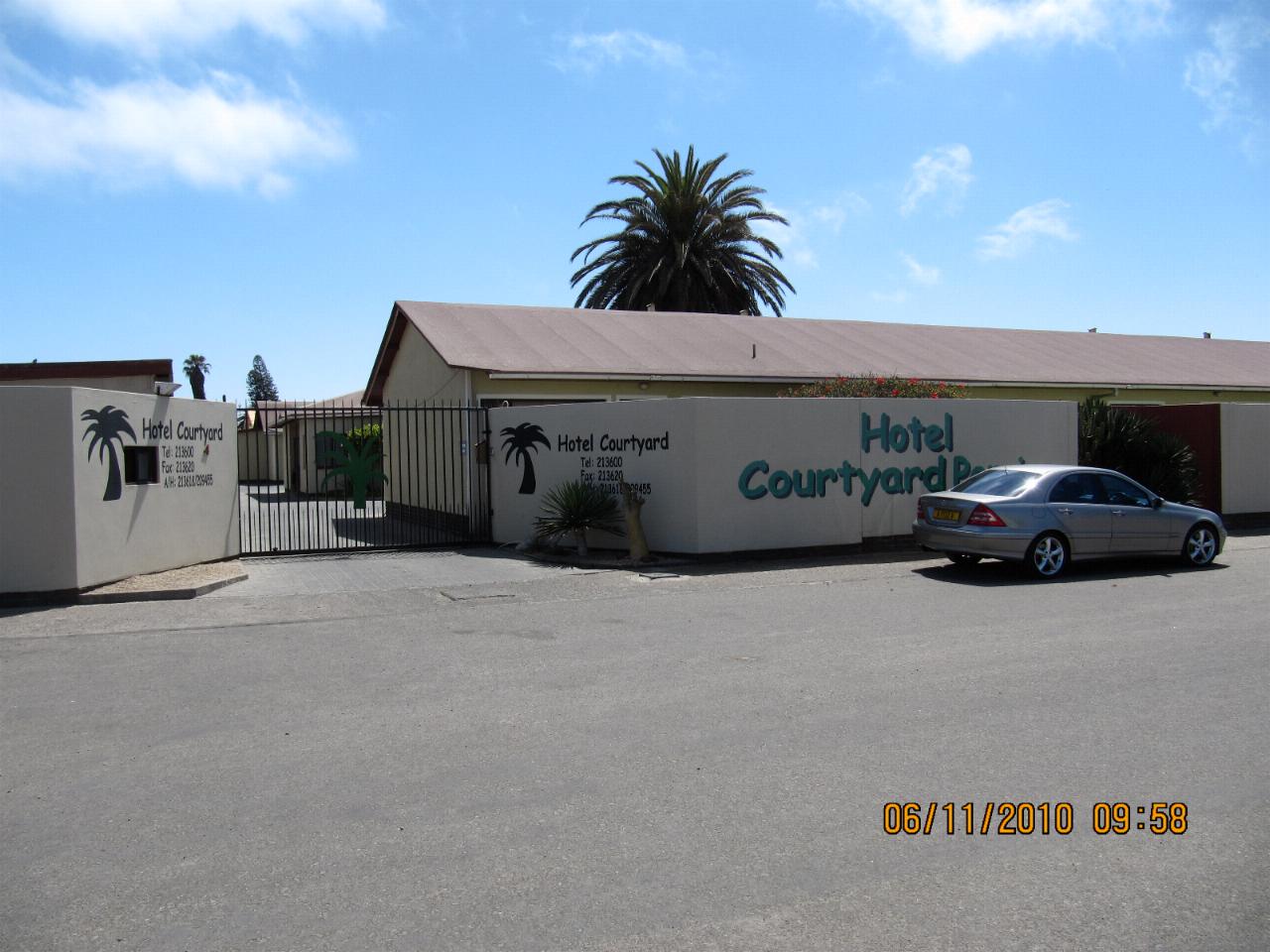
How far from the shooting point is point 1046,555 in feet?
41.0

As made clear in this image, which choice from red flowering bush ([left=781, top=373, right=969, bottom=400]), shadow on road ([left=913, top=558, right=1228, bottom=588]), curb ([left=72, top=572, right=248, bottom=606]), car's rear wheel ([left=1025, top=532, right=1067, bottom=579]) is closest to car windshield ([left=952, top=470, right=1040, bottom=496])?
car's rear wheel ([left=1025, top=532, right=1067, bottom=579])

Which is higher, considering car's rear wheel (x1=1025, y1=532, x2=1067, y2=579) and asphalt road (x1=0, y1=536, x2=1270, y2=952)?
car's rear wheel (x1=1025, y1=532, x2=1067, y2=579)

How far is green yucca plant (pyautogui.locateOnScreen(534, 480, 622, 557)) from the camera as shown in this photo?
14.9m

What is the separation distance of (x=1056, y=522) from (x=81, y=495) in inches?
440

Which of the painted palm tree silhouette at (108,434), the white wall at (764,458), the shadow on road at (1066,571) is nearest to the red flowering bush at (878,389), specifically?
the white wall at (764,458)

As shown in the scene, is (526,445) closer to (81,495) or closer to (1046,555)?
(81,495)

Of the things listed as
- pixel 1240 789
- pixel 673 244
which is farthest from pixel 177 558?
pixel 673 244

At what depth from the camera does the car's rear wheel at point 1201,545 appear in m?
13.5

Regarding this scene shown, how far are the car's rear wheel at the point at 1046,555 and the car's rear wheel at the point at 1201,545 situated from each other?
7.14 feet

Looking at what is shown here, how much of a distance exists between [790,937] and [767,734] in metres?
2.36

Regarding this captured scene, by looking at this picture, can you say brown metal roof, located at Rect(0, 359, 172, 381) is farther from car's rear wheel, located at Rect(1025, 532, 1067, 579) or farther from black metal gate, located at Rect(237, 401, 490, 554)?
car's rear wheel, located at Rect(1025, 532, 1067, 579)

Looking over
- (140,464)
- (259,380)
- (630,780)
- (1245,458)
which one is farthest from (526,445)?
(259,380)

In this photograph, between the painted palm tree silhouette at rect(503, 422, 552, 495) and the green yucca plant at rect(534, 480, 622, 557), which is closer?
the green yucca plant at rect(534, 480, 622, 557)

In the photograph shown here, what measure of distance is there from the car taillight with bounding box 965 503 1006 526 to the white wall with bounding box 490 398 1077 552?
285 cm
